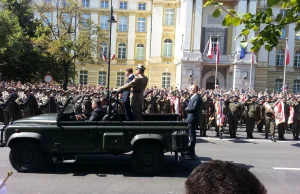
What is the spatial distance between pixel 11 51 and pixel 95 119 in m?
22.4

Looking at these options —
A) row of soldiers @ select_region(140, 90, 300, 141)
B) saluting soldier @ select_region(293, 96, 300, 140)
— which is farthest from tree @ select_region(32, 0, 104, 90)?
saluting soldier @ select_region(293, 96, 300, 140)

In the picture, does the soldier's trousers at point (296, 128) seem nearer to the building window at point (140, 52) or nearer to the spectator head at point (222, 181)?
the spectator head at point (222, 181)

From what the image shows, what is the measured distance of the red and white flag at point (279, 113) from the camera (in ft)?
45.6

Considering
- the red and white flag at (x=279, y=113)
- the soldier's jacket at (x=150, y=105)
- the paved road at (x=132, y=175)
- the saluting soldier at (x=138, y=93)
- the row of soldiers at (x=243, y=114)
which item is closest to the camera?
the paved road at (x=132, y=175)

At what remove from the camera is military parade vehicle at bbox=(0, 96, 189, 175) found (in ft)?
24.5

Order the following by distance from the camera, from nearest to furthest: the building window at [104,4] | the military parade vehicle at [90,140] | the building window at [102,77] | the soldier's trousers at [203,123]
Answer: the military parade vehicle at [90,140] → the soldier's trousers at [203,123] → the building window at [104,4] → the building window at [102,77]

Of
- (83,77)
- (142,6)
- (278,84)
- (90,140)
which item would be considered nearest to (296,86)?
(278,84)

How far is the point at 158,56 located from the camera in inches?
1810

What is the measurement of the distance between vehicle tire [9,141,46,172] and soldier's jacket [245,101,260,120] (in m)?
9.94

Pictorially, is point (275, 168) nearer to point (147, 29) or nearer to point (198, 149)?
point (198, 149)

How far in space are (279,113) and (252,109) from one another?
1.18 metres

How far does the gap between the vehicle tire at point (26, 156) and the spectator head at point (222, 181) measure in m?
6.52

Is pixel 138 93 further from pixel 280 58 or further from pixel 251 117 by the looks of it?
pixel 280 58

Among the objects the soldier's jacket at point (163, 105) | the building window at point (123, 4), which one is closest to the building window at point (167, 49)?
the building window at point (123, 4)
